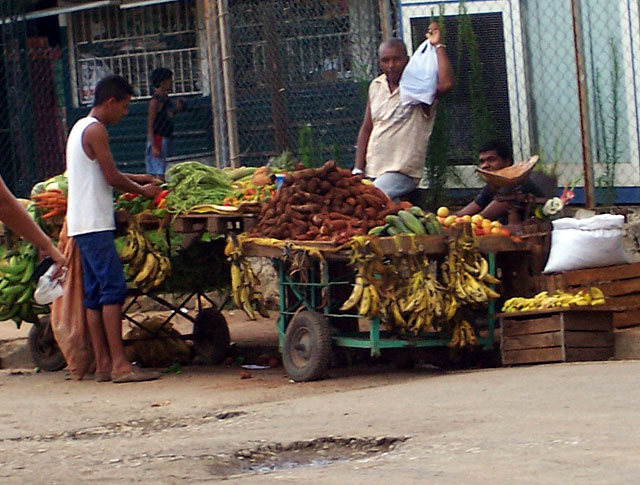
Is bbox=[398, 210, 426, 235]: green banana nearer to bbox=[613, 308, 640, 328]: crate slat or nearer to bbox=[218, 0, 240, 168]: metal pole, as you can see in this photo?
bbox=[613, 308, 640, 328]: crate slat

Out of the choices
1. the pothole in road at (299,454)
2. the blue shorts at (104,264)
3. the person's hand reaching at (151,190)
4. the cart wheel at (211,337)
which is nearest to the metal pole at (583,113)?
the cart wheel at (211,337)

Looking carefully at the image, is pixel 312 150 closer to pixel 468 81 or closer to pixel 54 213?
pixel 468 81

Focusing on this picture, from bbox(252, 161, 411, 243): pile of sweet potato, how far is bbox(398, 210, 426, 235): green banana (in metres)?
0.15

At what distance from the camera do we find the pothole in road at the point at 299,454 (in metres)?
5.52

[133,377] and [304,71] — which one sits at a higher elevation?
[304,71]

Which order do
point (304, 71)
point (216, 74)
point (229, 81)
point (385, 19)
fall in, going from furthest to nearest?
point (304, 71) < point (216, 74) < point (229, 81) < point (385, 19)

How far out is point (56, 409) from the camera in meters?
7.58

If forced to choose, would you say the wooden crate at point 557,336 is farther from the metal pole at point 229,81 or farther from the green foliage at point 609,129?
the metal pole at point 229,81

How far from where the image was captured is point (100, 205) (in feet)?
27.7

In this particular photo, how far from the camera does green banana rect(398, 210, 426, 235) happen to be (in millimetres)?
7918

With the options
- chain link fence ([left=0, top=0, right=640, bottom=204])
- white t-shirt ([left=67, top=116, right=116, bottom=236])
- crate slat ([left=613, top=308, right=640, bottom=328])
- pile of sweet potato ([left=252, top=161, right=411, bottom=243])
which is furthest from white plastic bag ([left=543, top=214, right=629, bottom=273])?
white t-shirt ([left=67, top=116, right=116, bottom=236])

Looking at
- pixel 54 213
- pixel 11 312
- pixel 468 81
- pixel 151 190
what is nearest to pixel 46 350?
pixel 11 312

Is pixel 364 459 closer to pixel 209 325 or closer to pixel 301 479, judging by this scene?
pixel 301 479

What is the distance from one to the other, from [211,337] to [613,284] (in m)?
3.22
